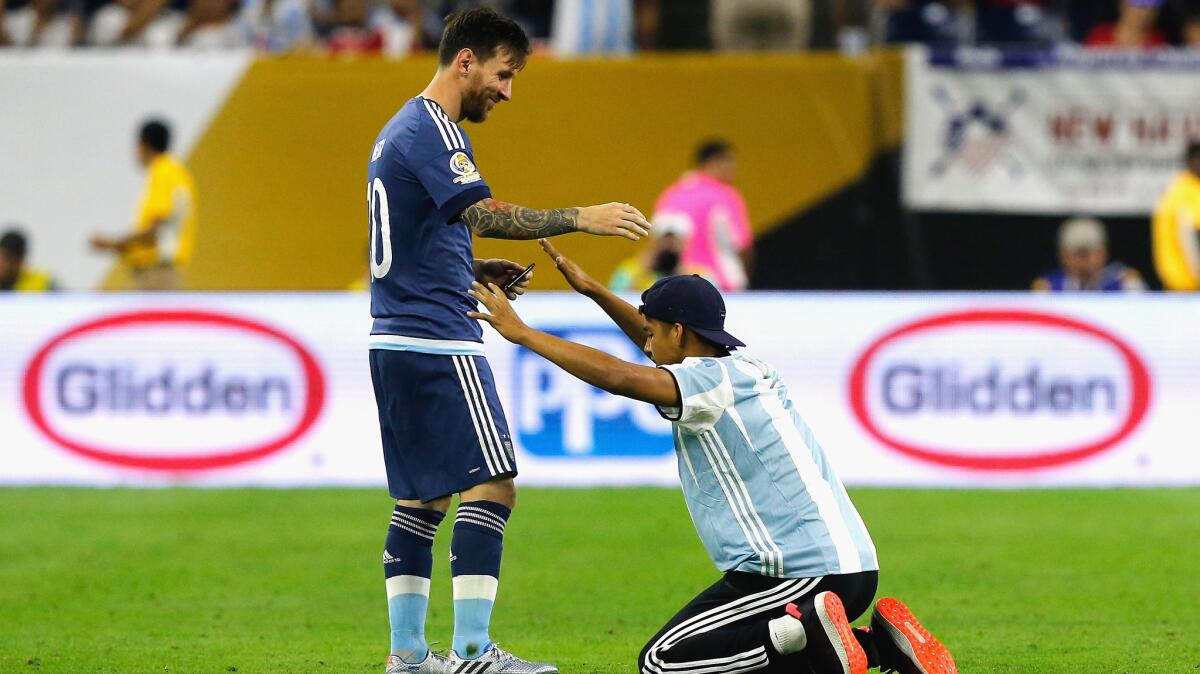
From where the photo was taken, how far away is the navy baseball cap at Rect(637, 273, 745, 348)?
5578mm

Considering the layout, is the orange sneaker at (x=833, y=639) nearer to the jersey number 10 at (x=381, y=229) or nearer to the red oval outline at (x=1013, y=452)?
the jersey number 10 at (x=381, y=229)

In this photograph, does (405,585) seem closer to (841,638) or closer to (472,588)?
(472,588)

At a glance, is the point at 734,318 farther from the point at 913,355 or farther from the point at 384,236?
the point at 384,236

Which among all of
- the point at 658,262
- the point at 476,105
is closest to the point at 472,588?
the point at 476,105

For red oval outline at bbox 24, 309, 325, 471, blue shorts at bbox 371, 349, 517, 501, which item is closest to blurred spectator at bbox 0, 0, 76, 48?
red oval outline at bbox 24, 309, 325, 471

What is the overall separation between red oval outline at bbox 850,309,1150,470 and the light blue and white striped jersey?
20.6ft

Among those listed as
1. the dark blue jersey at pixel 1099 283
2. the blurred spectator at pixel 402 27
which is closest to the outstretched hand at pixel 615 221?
the dark blue jersey at pixel 1099 283

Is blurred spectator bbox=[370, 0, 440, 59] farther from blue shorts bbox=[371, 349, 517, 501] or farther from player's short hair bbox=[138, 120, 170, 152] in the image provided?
blue shorts bbox=[371, 349, 517, 501]

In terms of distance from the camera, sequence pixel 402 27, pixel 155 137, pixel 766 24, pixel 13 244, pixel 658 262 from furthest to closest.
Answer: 1. pixel 402 27
2. pixel 766 24
3. pixel 155 137
4. pixel 13 244
5. pixel 658 262

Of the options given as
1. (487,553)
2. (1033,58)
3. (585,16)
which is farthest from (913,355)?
(487,553)

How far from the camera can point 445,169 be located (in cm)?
573

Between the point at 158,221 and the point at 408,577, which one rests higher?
the point at 408,577

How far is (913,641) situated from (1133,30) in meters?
11.8

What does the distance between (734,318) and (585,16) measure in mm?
4877
